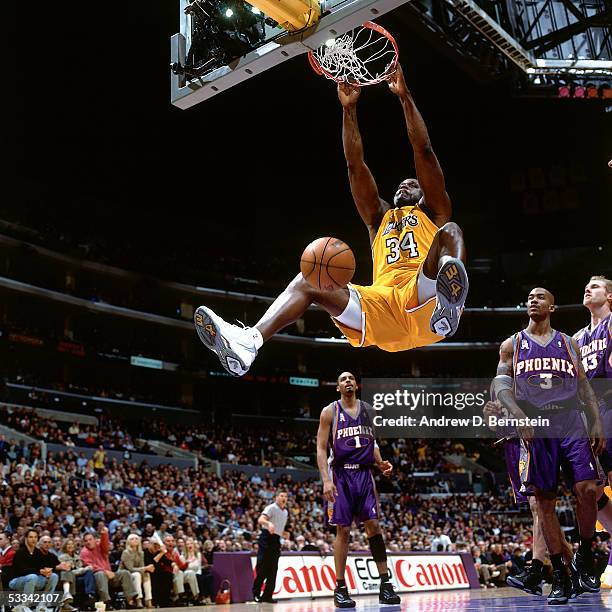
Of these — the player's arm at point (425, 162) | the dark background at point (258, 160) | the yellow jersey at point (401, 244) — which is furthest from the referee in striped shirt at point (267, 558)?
the dark background at point (258, 160)

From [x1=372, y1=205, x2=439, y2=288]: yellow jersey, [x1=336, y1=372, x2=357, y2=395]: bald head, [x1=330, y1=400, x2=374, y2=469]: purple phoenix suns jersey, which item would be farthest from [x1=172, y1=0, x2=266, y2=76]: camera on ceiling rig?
[x1=330, y1=400, x2=374, y2=469]: purple phoenix suns jersey

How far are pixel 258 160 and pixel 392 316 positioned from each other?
27.8 meters

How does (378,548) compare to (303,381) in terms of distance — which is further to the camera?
(303,381)

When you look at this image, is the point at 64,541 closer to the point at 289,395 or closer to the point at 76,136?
the point at 76,136

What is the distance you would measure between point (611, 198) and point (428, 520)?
16232mm

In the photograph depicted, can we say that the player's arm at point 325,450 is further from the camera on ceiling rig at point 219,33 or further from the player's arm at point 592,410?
the camera on ceiling rig at point 219,33

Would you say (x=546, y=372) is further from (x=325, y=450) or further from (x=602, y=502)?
(x=325, y=450)

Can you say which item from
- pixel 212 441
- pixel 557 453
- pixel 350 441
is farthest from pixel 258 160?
pixel 557 453

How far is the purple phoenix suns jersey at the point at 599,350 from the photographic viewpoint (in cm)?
687

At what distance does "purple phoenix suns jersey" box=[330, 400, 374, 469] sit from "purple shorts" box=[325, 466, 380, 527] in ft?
0.34

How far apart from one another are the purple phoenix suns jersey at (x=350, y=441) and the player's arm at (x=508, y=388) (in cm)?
248

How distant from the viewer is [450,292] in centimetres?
492

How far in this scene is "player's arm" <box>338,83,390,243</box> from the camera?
19.8 ft

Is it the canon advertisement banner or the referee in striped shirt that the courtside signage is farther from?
the referee in striped shirt
